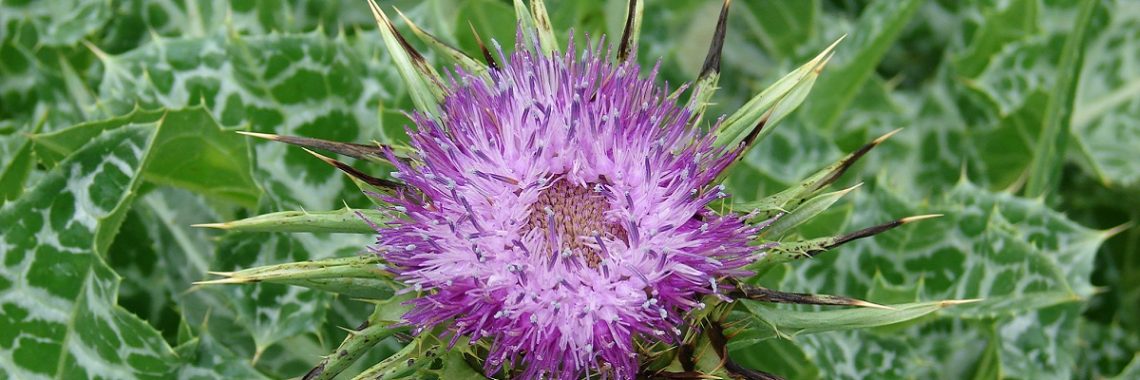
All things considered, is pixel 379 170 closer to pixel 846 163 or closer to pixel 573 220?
pixel 573 220

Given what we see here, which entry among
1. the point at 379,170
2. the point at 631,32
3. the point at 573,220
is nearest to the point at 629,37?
the point at 631,32

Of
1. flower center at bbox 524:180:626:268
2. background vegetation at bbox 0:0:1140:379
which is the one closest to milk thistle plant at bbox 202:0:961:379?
flower center at bbox 524:180:626:268

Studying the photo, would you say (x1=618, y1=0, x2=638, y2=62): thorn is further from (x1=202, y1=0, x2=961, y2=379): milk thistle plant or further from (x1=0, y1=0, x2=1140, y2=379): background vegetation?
(x1=0, y1=0, x2=1140, y2=379): background vegetation

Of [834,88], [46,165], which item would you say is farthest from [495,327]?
[834,88]

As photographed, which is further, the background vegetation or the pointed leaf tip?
the background vegetation

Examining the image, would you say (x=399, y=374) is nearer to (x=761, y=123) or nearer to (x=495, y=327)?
(x=495, y=327)

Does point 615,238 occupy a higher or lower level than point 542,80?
lower

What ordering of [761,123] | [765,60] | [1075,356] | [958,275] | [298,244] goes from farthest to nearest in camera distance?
[765,60]
[1075,356]
[958,275]
[298,244]
[761,123]

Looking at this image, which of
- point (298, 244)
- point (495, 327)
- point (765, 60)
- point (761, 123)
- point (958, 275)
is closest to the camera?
point (495, 327)
